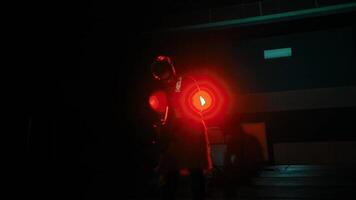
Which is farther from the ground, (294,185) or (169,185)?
(169,185)

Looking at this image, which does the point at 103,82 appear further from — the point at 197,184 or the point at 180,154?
the point at 197,184

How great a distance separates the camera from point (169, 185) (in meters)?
3.51

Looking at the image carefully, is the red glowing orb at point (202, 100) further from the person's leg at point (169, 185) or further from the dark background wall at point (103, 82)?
the person's leg at point (169, 185)

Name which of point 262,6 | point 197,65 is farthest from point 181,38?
point 262,6

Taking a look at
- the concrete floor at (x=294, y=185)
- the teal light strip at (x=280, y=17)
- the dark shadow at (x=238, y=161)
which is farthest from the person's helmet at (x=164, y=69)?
the teal light strip at (x=280, y=17)

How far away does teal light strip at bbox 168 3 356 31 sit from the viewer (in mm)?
6285

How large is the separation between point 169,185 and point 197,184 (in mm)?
325

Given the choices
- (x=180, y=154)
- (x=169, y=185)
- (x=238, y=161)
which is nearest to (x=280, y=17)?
A: (x=238, y=161)

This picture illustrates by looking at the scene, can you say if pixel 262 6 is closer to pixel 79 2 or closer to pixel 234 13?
pixel 234 13

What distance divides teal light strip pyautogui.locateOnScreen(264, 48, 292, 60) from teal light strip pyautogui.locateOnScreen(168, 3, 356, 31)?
1237 millimetres

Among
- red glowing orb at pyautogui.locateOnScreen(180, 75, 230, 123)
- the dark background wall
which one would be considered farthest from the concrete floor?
red glowing orb at pyautogui.locateOnScreen(180, 75, 230, 123)

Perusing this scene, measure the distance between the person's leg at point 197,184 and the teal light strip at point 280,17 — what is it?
4456mm

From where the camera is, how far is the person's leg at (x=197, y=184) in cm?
350

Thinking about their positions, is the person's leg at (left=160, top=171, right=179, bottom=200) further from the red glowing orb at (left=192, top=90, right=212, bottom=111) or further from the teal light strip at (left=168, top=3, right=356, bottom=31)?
the teal light strip at (left=168, top=3, right=356, bottom=31)
